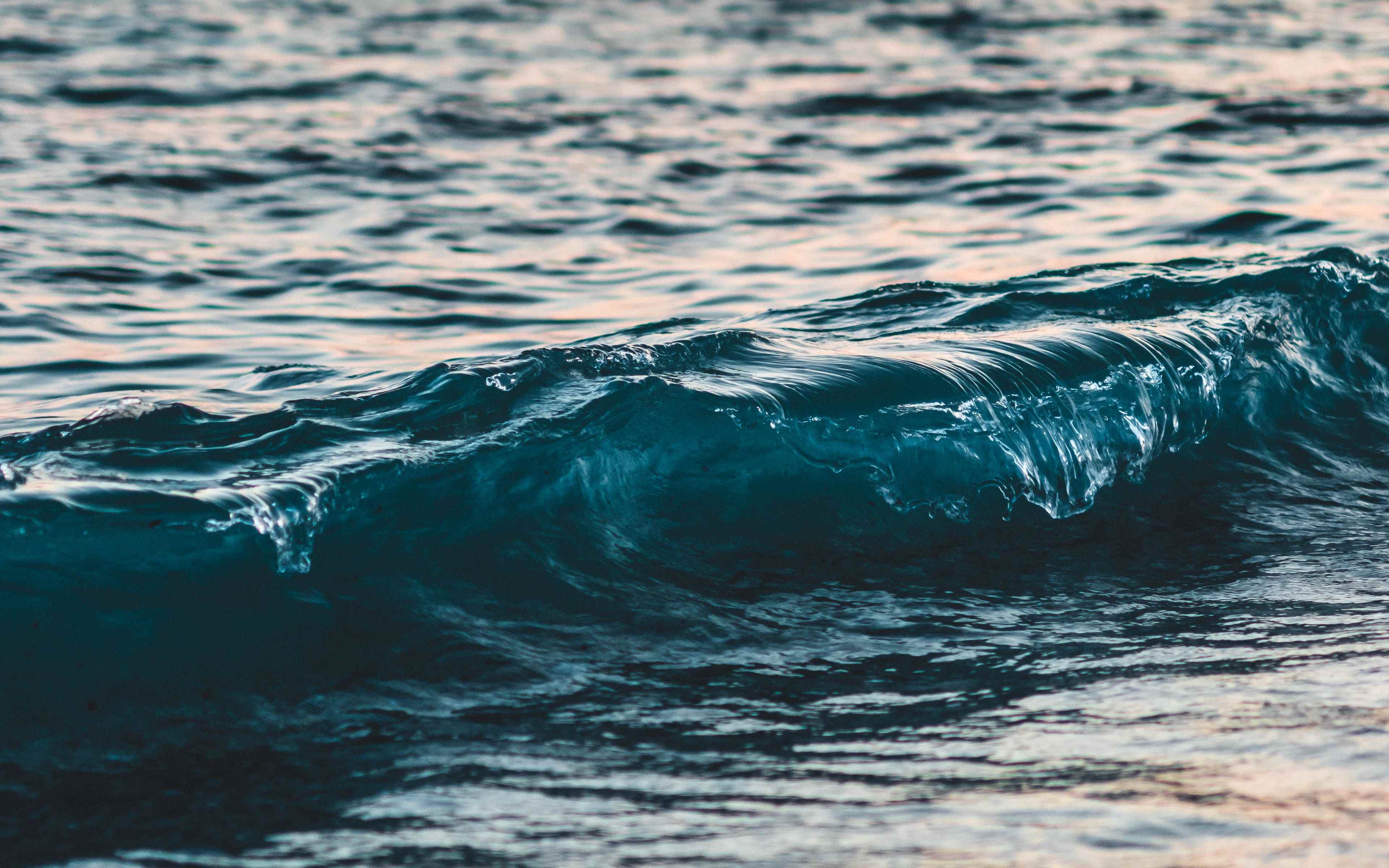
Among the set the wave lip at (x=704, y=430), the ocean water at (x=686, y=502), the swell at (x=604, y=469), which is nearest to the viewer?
the ocean water at (x=686, y=502)

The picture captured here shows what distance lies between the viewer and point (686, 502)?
410 cm

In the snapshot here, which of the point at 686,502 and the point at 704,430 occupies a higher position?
the point at 704,430

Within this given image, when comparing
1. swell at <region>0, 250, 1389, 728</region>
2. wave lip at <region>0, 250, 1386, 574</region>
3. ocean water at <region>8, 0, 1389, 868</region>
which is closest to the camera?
ocean water at <region>8, 0, 1389, 868</region>

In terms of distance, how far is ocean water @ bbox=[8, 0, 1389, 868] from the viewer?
2.59 metres

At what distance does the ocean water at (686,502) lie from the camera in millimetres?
2594

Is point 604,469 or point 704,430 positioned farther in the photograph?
point 704,430

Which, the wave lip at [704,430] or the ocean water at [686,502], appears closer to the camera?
the ocean water at [686,502]

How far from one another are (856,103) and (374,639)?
7.49 metres

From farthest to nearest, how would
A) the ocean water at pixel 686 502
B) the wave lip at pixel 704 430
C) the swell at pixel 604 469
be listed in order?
1. the wave lip at pixel 704 430
2. the swell at pixel 604 469
3. the ocean water at pixel 686 502

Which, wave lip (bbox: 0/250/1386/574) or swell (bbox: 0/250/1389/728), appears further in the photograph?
wave lip (bbox: 0/250/1386/574)

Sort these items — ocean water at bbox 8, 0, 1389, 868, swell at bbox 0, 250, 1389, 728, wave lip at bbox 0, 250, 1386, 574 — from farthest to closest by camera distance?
wave lip at bbox 0, 250, 1386, 574
swell at bbox 0, 250, 1389, 728
ocean water at bbox 8, 0, 1389, 868

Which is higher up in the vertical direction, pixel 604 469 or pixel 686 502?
pixel 604 469

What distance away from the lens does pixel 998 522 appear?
4.13 m

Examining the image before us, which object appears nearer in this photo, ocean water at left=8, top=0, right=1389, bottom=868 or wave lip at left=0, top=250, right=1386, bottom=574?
ocean water at left=8, top=0, right=1389, bottom=868
